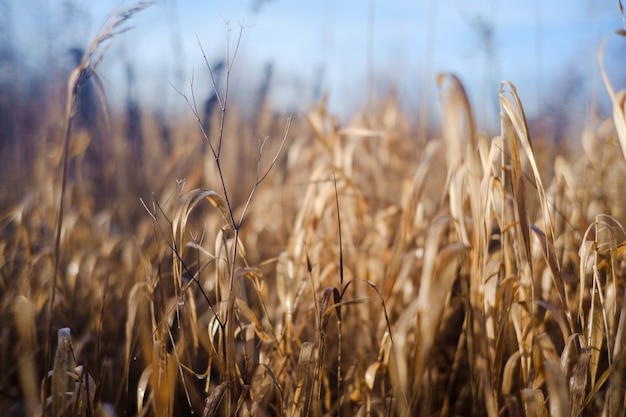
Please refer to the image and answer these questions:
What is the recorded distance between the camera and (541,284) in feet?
3.64

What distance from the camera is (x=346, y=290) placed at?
122 cm

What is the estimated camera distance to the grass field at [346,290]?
30.6 inches

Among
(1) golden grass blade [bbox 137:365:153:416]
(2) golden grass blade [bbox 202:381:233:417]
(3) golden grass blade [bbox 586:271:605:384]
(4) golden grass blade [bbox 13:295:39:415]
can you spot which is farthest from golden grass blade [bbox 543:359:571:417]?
(4) golden grass blade [bbox 13:295:39:415]

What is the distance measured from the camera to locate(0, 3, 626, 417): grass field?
0.78 metres

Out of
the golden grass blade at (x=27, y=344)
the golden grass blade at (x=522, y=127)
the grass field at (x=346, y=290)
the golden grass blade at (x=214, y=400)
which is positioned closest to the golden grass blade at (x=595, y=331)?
the grass field at (x=346, y=290)

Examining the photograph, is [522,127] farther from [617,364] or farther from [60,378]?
[60,378]

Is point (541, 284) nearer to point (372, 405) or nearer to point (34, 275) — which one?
point (372, 405)

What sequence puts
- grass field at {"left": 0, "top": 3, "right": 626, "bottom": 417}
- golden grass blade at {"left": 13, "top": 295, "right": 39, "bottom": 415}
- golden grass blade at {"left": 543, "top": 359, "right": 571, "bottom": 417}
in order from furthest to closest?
golden grass blade at {"left": 13, "top": 295, "right": 39, "bottom": 415}
grass field at {"left": 0, "top": 3, "right": 626, "bottom": 417}
golden grass blade at {"left": 543, "top": 359, "right": 571, "bottom": 417}

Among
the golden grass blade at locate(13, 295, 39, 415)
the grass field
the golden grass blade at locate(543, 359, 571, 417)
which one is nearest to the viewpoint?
the golden grass blade at locate(543, 359, 571, 417)

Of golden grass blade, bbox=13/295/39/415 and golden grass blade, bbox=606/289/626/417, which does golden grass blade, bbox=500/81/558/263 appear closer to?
golden grass blade, bbox=606/289/626/417

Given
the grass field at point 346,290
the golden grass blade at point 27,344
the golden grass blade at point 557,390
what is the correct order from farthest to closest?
the golden grass blade at point 27,344
the grass field at point 346,290
the golden grass blade at point 557,390

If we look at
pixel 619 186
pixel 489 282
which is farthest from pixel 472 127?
pixel 619 186

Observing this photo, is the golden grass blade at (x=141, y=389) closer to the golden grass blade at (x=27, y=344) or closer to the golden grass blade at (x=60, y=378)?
the golden grass blade at (x=60, y=378)

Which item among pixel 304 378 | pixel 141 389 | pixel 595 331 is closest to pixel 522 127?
pixel 595 331
